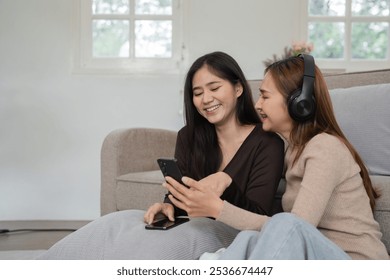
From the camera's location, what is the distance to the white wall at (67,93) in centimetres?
303

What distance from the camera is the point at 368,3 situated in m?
3.08

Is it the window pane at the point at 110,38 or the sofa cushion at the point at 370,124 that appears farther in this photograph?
the window pane at the point at 110,38

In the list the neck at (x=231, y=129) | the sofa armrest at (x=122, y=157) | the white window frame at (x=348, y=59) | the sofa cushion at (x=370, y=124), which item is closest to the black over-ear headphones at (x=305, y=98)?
the neck at (x=231, y=129)

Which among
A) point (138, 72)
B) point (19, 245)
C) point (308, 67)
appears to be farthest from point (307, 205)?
point (138, 72)

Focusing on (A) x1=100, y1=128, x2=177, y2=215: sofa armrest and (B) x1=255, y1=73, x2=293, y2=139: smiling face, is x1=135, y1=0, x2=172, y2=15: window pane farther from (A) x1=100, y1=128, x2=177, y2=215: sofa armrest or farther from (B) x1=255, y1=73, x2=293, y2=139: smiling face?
(B) x1=255, y1=73, x2=293, y2=139: smiling face

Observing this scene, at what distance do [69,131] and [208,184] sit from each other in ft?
6.95

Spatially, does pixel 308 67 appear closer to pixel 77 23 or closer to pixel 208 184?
pixel 208 184

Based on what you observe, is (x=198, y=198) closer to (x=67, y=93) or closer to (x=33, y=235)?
(x=33, y=235)

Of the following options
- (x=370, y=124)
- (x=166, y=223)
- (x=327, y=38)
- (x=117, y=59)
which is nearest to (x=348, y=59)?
(x=327, y=38)

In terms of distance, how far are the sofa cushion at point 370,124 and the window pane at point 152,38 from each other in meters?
1.69

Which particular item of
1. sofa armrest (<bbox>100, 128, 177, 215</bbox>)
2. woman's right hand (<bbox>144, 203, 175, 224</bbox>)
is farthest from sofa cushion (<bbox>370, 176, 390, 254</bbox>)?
sofa armrest (<bbox>100, 128, 177, 215</bbox>)

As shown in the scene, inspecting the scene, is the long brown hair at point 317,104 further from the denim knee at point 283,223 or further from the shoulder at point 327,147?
the denim knee at point 283,223

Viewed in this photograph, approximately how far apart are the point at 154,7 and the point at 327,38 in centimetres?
109

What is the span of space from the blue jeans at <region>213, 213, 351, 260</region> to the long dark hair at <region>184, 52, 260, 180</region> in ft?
1.85
